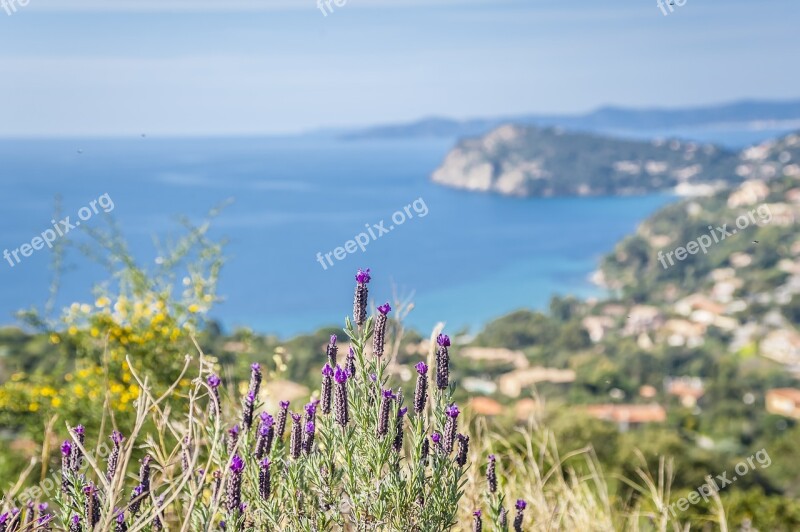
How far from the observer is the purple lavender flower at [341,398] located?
1.26 m

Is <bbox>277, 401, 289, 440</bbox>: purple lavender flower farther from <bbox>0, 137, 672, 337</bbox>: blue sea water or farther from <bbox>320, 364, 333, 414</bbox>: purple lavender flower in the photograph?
<bbox>0, 137, 672, 337</bbox>: blue sea water

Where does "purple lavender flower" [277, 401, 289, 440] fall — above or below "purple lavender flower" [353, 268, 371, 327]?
below

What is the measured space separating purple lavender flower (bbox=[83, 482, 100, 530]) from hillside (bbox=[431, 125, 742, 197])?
98966 mm

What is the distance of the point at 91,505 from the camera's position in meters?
1.20

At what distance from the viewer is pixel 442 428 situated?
4.49ft

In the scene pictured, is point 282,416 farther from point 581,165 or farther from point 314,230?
point 581,165

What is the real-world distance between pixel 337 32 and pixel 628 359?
47.8 meters

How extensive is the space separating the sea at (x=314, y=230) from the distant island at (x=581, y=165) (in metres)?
3.07

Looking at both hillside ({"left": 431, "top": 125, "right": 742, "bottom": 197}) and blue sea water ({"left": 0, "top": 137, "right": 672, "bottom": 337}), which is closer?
blue sea water ({"left": 0, "top": 137, "right": 672, "bottom": 337})

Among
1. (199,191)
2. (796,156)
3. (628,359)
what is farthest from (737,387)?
(796,156)

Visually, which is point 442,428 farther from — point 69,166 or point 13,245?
point 69,166

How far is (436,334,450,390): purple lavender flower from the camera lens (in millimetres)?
1329

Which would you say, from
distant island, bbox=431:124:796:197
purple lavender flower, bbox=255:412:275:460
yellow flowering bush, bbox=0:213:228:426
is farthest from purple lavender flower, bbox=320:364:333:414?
distant island, bbox=431:124:796:197

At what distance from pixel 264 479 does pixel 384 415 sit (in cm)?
23
